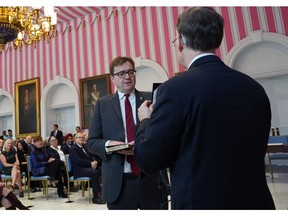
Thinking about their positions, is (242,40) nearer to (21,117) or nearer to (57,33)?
(57,33)

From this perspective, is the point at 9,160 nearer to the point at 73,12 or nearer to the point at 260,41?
→ the point at 73,12

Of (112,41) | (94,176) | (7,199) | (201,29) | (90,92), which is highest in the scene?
(112,41)

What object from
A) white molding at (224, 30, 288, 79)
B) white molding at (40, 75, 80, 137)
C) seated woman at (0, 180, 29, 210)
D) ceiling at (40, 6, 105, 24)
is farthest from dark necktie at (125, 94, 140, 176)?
ceiling at (40, 6, 105, 24)

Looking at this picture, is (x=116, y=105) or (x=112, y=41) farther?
(x=112, y=41)

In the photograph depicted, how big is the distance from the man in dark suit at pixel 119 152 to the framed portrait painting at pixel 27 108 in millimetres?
10621

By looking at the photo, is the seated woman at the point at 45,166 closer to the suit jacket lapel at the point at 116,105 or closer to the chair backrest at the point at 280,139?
the suit jacket lapel at the point at 116,105

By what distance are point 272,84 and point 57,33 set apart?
28.2 feet

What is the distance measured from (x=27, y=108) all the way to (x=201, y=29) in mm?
12241

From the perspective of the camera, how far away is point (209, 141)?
3.31 feet

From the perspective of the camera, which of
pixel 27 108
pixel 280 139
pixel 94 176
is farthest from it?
pixel 27 108

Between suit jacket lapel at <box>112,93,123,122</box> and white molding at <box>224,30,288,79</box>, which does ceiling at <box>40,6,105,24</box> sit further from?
suit jacket lapel at <box>112,93,123,122</box>

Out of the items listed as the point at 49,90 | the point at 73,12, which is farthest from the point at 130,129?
the point at 49,90

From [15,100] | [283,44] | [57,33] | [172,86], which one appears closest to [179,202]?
[172,86]

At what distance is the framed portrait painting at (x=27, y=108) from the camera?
39.1 ft
